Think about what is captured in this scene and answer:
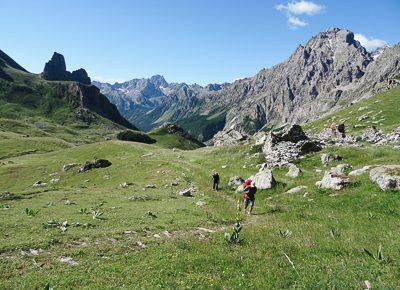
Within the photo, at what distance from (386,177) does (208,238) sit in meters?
15.2

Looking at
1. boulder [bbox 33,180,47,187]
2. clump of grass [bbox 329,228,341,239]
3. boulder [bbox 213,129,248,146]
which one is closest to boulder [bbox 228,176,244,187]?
clump of grass [bbox 329,228,341,239]

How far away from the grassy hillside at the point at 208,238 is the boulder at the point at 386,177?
2.45 feet

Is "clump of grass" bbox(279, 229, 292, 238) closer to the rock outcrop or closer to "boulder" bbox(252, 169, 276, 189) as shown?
"boulder" bbox(252, 169, 276, 189)

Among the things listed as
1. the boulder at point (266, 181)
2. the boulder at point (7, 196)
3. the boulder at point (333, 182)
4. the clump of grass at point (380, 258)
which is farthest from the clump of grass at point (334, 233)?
the boulder at point (7, 196)

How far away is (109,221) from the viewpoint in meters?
29.6

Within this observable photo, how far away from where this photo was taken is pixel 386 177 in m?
30.0

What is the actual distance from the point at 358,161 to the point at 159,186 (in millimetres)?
25402

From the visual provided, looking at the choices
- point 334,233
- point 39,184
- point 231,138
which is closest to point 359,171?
point 334,233

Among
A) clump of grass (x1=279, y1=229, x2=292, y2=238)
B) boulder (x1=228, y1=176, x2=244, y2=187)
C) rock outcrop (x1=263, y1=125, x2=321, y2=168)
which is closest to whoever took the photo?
clump of grass (x1=279, y1=229, x2=292, y2=238)

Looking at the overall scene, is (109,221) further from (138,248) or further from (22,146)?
(22,146)

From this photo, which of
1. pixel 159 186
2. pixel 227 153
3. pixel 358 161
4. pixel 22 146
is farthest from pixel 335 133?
pixel 22 146

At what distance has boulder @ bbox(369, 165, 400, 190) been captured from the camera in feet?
96.1

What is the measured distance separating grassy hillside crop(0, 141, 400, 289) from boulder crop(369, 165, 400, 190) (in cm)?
75

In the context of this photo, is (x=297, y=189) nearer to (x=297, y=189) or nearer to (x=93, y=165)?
(x=297, y=189)
